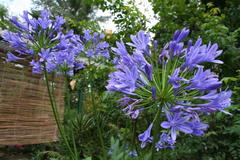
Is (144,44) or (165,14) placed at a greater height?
(165,14)

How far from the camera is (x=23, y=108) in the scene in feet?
13.7

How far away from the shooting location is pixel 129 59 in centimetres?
119

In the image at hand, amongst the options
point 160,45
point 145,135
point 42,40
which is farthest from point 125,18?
point 145,135

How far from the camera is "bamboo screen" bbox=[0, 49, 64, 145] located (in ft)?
12.6

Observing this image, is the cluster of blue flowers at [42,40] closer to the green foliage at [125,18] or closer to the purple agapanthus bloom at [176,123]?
the purple agapanthus bloom at [176,123]

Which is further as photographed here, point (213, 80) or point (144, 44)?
point (144, 44)

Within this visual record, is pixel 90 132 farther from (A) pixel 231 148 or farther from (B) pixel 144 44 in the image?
(B) pixel 144 44

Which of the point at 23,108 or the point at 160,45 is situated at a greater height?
the point at 160,45

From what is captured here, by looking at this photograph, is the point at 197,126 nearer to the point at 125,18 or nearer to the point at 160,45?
the point at 125,18

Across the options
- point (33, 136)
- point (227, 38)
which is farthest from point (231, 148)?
point (33, 136)

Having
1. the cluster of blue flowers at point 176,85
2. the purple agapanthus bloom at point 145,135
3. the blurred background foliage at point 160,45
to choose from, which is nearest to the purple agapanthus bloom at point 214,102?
the cluster of blue flowers at point 176,85

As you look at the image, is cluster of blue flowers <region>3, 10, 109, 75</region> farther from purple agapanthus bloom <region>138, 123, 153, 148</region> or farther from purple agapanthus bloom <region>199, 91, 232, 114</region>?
purple agapanthus bloom <region>199, 91, 232, 114</region>

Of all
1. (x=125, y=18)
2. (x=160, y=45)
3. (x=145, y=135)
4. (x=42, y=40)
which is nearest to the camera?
(x=145, y=135)

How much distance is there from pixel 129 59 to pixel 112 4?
3.40 m
